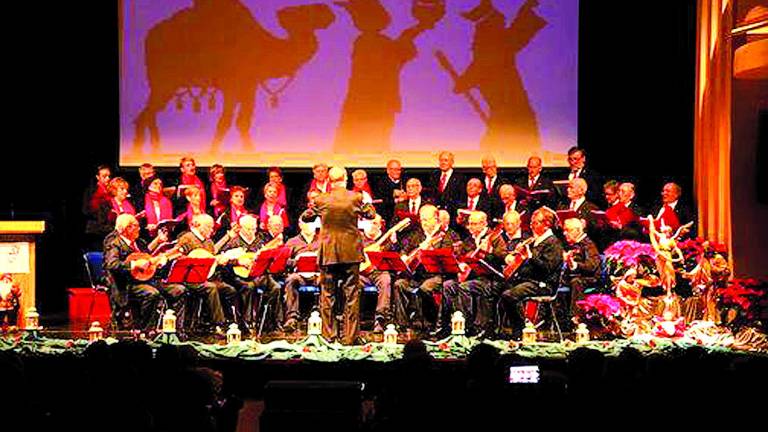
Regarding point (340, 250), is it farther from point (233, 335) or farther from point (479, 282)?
point (479, 282)

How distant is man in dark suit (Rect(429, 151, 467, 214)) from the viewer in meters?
12.6

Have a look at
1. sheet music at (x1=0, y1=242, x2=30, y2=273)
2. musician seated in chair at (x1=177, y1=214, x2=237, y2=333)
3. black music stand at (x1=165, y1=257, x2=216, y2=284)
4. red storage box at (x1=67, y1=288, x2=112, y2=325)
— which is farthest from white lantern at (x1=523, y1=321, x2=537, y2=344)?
red storage box at (x1=67, y1=288, x2=112, y2=325)

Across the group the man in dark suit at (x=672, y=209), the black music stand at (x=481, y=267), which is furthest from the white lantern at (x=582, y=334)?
the man in dark suit at (x=672, y=209)

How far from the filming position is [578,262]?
10984mm

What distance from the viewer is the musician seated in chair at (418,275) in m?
11.2

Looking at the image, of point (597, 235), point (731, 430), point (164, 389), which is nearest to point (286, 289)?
point (597, 235)

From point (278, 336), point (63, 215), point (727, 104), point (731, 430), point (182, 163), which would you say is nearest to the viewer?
point (731, 430)

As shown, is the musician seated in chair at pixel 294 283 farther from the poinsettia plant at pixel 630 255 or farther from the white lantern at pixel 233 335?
the poinsettia plant at pixel 630 255

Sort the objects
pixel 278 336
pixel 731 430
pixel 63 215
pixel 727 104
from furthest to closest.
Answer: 1. pixel 63 215
2. pixel 727 104
3. pixel 278 336
4. pixel 731 430

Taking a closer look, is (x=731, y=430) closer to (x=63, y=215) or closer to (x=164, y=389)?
(x=164, y=389)

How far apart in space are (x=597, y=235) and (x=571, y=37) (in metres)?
2.77

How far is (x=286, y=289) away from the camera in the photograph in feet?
37.3

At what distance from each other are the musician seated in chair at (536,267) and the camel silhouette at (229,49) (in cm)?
414

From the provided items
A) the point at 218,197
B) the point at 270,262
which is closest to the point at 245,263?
the point at 270,262
